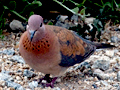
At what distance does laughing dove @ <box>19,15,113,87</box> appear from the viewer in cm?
248

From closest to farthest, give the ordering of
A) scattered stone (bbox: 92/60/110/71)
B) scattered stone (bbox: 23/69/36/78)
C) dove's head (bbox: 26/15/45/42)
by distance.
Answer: dove's head (bbox: 26/15/45/42) < scattered stone (bbox: 23/69/36/78) < scattered stone (bbox: 92/60/110/71)

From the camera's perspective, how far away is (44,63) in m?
2.61

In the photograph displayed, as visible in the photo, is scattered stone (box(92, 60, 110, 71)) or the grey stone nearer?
the grey stone

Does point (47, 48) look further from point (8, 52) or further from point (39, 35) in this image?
point (8, 52)

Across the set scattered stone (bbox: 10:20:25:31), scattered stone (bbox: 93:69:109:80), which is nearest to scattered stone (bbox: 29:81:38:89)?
scattered stone (bbox: 93:69:109:80)

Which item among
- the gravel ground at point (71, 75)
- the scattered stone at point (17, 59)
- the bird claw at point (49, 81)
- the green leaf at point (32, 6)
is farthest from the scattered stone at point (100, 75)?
the green leaf at point (32, 6)

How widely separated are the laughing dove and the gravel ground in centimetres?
24

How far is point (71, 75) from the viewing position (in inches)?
129

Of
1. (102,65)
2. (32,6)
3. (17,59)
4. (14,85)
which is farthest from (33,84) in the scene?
(32,6)

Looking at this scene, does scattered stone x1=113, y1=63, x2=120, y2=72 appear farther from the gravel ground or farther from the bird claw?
the bird claw

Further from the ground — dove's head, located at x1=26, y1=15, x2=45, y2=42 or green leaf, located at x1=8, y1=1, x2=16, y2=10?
green leaf, located at x1=8, y1=1, x2=16, y2=10

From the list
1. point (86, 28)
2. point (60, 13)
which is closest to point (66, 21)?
point (60, 13)

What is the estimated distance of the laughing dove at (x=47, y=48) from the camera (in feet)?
8.14

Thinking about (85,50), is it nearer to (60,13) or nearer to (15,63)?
(15,63)
